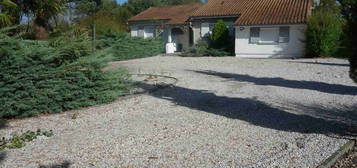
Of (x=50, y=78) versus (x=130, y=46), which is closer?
(x=50, y=78)

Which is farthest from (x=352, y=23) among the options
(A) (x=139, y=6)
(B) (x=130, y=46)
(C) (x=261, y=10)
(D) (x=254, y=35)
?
(A) (x=139, y=6)

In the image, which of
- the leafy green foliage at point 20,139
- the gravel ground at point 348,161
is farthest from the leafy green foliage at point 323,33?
the leafy green foliage at point 20,139

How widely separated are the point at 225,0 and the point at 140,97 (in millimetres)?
23694

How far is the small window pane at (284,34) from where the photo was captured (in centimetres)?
2301

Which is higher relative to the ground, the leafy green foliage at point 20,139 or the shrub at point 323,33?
the shrub at point 323,33

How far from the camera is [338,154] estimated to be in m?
4.59

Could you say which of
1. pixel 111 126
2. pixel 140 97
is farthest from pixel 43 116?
pixel 140 97

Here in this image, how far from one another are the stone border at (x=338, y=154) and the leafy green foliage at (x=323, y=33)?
57.0 ft

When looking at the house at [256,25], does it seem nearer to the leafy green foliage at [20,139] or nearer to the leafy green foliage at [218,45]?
the leafy green foliage at [218,45]

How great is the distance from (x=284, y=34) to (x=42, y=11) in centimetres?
1827

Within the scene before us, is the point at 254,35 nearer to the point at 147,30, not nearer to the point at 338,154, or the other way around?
the point at 147,30

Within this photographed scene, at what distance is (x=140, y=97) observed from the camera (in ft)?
30.3

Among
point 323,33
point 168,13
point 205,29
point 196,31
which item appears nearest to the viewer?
point 323,33

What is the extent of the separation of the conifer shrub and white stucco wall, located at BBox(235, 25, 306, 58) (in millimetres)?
17460
